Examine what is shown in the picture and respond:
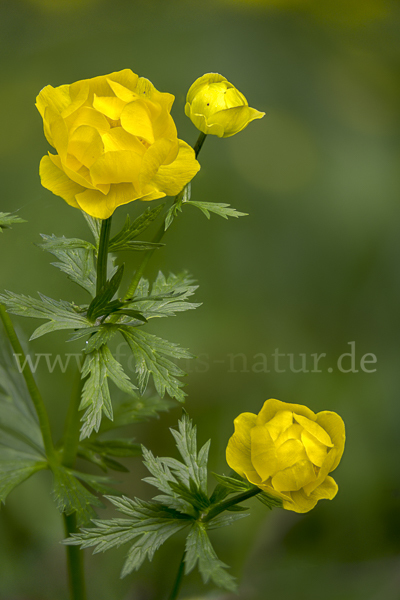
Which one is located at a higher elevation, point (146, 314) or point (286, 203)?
point (286, 203)

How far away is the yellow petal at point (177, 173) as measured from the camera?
0.50m

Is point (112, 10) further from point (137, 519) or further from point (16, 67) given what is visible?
point (137, 519)

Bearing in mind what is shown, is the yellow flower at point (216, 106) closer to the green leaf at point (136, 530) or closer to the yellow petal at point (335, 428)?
the yellow petal at point (335, 428)

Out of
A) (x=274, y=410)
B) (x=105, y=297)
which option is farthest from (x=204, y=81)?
(x=274, y=410)

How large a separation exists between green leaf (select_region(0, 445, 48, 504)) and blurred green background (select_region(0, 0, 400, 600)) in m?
0.42

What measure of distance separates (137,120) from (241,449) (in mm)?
370

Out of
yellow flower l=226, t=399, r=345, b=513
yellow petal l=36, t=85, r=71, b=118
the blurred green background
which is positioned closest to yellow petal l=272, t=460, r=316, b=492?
yellow flower l=226, t=399, r=345, b=513

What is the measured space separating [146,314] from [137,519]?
0.82 ft

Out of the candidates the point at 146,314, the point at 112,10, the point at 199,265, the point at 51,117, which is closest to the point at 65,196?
the point at 51,117

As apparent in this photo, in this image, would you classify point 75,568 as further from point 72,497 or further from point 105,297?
point 105,297

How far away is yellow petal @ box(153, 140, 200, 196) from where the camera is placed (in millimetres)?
496

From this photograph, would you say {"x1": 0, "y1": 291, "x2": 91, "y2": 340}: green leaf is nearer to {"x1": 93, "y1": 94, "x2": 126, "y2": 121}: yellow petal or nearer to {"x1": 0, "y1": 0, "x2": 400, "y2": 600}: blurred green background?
{"x1": 93, "y1": 94, "x2": 126, "y2": 121}: yellow petal

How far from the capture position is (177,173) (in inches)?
19.9

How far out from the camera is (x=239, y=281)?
1.33 metres
